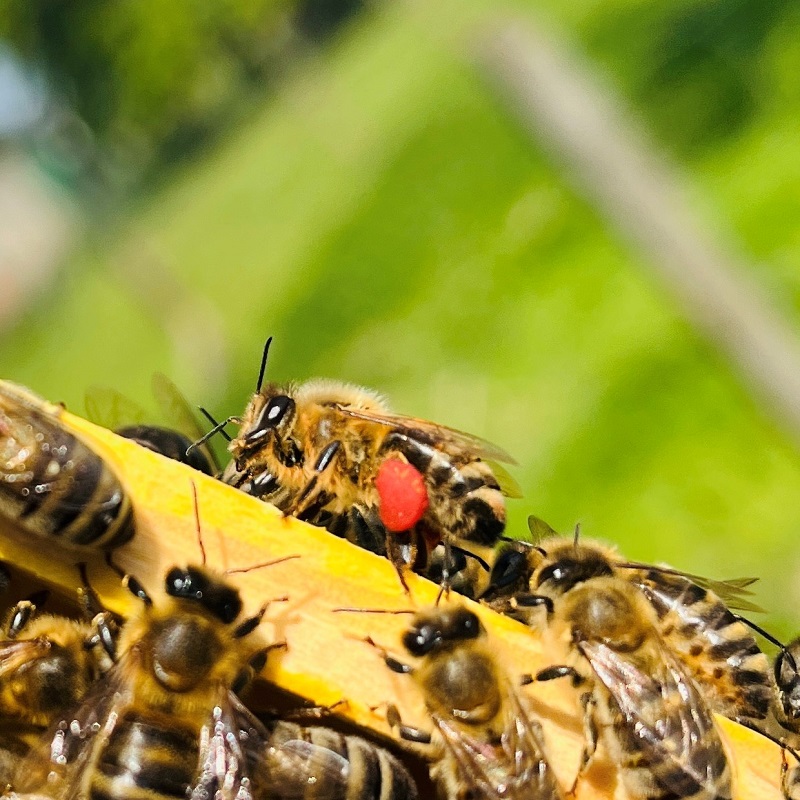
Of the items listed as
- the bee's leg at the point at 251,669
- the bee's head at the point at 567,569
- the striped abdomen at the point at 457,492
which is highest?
the striped abdomen at the point at 457,492

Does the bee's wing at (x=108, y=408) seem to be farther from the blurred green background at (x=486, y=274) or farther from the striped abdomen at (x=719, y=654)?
the blurred green background at (x=486, y=274)

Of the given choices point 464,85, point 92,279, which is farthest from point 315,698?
point 92,279

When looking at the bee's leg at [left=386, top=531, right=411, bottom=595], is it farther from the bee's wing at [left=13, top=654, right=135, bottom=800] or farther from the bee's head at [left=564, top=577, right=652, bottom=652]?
the bee's wing at [left=13, top=654, right=135, bottom=800]

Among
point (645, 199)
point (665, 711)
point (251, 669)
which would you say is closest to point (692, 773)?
point (665, 711)

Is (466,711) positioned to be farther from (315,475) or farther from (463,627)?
(315,475)

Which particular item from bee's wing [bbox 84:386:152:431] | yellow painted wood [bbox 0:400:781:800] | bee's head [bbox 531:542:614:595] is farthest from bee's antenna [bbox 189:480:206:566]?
bee's wing [bbox 84:386:152:431]

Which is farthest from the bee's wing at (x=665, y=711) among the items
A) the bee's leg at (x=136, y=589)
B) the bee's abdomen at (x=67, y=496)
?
the bee's abdomen at (x=67, y=496)
